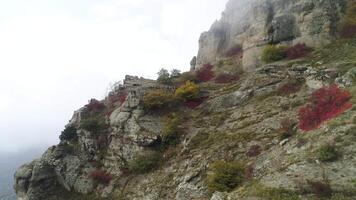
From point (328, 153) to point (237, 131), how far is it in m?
14.5

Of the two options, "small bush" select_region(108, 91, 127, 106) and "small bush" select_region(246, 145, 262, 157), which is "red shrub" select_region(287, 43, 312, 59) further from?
"small bush" select_region(108, 91, 127, 106)

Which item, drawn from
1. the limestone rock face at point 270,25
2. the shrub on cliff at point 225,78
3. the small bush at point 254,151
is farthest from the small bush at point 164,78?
the small bush at point 254,151

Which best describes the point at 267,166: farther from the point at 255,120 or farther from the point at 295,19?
the point at 295,19

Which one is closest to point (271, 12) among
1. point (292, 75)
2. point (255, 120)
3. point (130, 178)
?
point (292, 75)

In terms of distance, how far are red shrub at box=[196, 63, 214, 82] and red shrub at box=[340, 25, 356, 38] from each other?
65.1 feet

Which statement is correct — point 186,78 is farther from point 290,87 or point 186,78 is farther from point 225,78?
point 290,87

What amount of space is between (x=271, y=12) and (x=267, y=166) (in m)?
35.4

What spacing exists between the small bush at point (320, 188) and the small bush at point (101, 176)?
92.7 ft

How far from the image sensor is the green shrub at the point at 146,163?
43.9 m

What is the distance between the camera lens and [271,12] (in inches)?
2373

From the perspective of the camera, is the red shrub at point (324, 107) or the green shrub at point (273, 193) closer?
the green shrub at point (273, 193)

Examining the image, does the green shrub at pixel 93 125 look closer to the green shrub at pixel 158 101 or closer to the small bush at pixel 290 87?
the green shrub at pixel 158 101

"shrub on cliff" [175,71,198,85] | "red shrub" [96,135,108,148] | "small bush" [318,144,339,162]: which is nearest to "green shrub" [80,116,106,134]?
"red shrub" [96,135,108,148]

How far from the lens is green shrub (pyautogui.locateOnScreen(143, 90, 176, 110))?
5153 centimetres
